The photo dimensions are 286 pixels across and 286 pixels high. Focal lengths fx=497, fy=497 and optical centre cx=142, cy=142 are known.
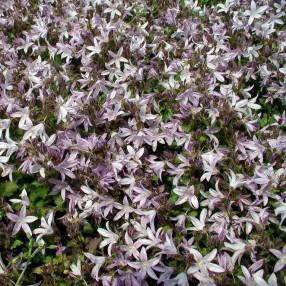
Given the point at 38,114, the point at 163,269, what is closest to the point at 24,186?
the point at 38,114

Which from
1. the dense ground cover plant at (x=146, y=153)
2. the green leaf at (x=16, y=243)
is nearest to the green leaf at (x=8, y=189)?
the dense ground cover plant at (x=146, y=153)

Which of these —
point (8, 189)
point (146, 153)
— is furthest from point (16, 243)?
point (146, 153)

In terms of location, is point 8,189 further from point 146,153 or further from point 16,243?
point 146,153

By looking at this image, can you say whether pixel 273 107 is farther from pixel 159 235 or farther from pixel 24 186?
pixel 24 186

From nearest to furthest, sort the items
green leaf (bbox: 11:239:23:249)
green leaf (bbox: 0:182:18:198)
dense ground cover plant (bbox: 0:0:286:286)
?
1. dense ground cover plant (bbox: 0:0:286:286)
2. green leaf (bbox: 11:239:23:249)
3. green leaf (bbox: 0:182:18:198)

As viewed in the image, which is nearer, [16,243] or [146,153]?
[16,243]

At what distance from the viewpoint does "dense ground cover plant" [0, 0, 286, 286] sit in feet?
8.75

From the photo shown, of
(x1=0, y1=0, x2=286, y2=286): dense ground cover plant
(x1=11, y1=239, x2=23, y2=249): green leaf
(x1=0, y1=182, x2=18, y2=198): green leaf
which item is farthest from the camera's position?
(x1=0, y1=182, x2=18, y2=198): green leaf

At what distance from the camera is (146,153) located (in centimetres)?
326

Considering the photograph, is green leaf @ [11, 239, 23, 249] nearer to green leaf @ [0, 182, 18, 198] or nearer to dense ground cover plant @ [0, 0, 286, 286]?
dense ground cover plant @ [0, 0, 286, 286]

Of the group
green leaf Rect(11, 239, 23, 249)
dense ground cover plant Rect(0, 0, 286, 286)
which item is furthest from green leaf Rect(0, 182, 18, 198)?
green leaf Rect(11, 239, 23, 249)

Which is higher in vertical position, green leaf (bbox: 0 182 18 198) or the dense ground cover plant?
the dense ground cover plant

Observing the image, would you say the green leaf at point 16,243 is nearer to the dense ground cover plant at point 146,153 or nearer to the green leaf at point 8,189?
the dense ground cover plant at point 146,153

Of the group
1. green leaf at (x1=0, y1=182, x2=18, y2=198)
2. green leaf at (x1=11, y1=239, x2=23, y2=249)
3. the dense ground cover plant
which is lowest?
green leaf at (x1=11, y1=239, x2=23, y2=249)
